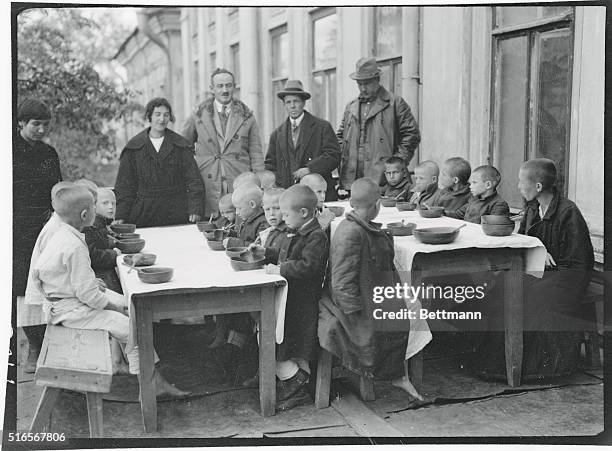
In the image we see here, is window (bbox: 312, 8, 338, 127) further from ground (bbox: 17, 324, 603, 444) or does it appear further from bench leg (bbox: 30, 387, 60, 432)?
bench leg (bbox: 30, 387, 60, 432)

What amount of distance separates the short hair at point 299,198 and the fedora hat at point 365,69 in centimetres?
160

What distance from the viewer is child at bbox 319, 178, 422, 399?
2938 millimetres

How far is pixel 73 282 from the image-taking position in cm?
279

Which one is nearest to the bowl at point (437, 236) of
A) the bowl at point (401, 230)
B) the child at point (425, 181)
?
the bowl at point (401, 230)

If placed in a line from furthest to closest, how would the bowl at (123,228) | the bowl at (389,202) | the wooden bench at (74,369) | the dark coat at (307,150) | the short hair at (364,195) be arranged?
the dark coat at (307,150) → the bowl at (389,202) → the bowl at (123,228) → the short hair at (364,195) → the wooden bench at (74,369)

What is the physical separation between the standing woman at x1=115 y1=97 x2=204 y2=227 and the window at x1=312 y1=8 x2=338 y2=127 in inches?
34.0

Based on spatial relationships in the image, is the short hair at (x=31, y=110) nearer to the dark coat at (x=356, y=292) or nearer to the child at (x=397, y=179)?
the dark coat at (x=356, y=292)

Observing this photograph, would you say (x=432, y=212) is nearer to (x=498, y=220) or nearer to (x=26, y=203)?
(x=498, y=220)

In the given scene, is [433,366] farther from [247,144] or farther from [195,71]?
[195,71]

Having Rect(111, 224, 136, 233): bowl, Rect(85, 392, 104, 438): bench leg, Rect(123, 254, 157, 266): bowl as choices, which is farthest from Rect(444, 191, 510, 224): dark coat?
Rect(85, 392, 104, 438): bench leg

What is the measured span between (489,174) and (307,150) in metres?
1.22

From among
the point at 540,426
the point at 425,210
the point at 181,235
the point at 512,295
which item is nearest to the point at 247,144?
the point at 181,235

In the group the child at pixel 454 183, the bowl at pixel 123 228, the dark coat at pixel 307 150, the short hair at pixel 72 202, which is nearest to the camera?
the short hair at pixel 72 202

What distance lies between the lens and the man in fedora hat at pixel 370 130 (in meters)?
4.33
